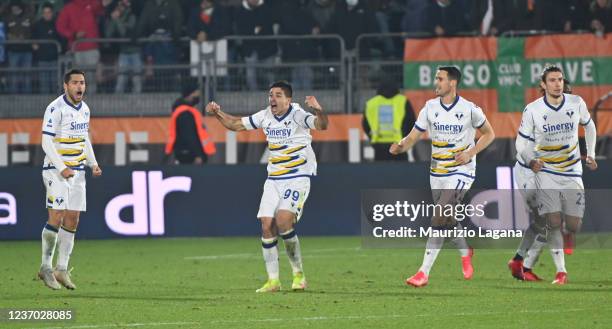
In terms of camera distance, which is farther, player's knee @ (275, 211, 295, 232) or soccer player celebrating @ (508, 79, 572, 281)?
soccer player celebrating @ (508, 79, 572, 281)

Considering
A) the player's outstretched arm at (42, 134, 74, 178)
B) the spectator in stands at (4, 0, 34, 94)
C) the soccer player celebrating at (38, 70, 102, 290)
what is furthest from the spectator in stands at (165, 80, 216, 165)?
the player's outstretched arm at (42, 134, 74, 178)

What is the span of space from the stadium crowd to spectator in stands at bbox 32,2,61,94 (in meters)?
0.02

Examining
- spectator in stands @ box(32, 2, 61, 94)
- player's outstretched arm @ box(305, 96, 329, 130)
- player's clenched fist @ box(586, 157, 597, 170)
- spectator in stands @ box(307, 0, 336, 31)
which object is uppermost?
spectator in stands @ box(307, 0, 336, 31)

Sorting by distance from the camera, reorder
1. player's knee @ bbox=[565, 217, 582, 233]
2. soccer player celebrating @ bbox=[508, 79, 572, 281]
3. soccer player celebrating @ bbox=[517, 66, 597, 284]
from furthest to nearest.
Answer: soccer player celebrating @ bbox=[508, 79, 572, 281], player's knee @ bbox=[565, 217, 582, 233], soccer player celebrating @ bbox=[517, 66, 597, 284]

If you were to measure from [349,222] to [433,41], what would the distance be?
12.1 feet

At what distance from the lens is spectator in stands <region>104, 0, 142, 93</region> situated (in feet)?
83.9

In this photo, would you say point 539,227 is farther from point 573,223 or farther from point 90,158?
point 90,158

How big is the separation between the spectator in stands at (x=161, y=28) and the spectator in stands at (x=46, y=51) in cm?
166

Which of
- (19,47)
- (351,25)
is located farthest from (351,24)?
(19,47)

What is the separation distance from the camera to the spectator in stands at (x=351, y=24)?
83.9 ft

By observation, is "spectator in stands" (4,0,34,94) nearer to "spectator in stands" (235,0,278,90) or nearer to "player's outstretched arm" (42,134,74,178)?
"spectator in stands" (235,0,278,90)

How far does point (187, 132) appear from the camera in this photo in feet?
78.2

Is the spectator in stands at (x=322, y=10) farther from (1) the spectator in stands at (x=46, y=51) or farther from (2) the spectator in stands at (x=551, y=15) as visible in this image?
(1) the spectator in stands at (x=46, y=51)

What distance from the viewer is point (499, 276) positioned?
630 inches
